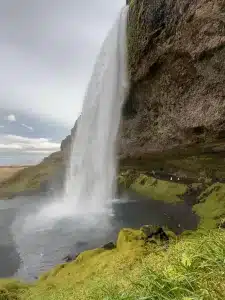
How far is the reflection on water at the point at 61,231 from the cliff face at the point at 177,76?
6020mm

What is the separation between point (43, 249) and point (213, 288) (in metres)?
13.5

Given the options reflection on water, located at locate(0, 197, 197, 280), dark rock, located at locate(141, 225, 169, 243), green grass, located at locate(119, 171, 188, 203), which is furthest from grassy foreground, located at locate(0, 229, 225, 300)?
green grass, located at locate(119, 171, 188, 203)

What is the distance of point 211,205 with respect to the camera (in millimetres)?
23172

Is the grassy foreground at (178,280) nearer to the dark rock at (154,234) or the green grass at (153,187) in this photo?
the dark rock at (154,234)

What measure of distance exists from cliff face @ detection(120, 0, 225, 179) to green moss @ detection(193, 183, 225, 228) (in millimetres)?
3034

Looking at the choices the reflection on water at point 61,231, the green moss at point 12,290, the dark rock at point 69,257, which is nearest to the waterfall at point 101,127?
the reflection on water at point 61,231

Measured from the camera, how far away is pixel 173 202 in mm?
28453

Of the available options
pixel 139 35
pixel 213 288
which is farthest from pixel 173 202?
pixel 213 288

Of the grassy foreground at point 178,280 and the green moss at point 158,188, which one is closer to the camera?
the grassy foreground at point 178,280

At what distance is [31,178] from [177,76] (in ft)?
132

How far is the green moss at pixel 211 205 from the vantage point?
2017 centimetres

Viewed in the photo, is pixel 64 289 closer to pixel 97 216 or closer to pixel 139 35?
pixel 97 216

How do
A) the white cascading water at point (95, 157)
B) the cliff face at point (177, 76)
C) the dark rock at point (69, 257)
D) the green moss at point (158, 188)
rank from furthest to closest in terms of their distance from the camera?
1. the green moss at point (158, 188)
2. the white cascading water at point (95, 157)
3. the cliff face at point (177, 76)
4. the dark rock at point (69, 257)

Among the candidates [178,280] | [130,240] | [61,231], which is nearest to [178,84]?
[61,231]
